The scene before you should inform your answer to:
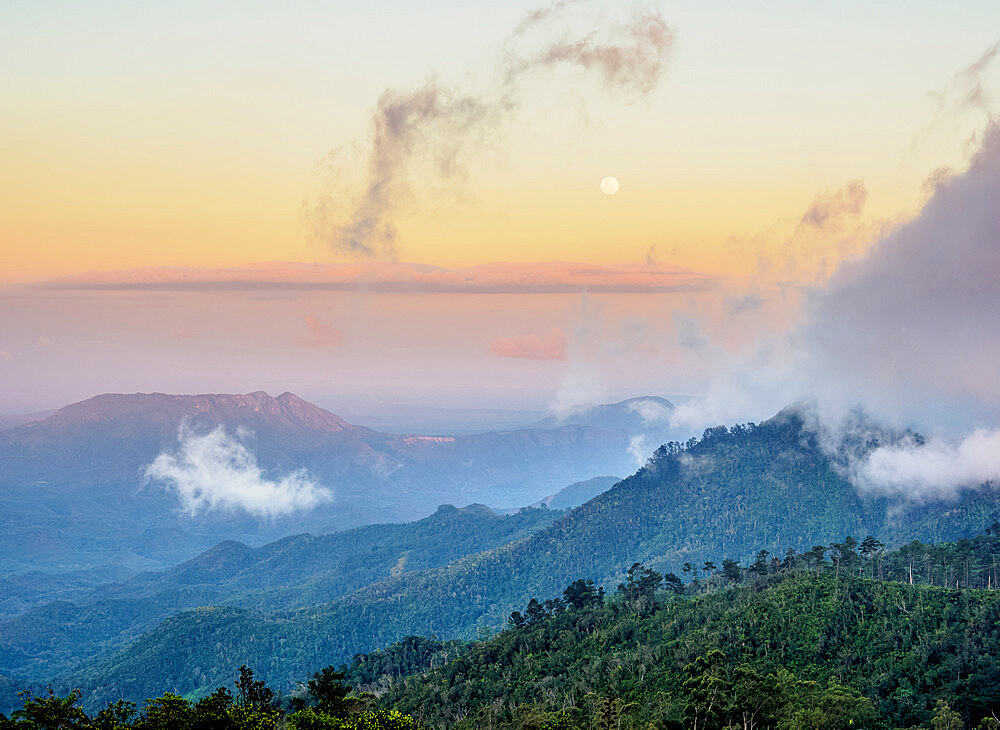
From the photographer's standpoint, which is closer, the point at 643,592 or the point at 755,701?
the point at 755,701

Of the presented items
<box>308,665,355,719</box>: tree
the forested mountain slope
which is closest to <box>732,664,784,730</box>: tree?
the forested mountain slope

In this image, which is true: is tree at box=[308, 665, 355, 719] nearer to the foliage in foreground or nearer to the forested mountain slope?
the foliage in foreground

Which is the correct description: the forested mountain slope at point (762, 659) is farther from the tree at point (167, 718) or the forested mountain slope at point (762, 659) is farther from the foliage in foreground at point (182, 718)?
the tree at point (167, 718)

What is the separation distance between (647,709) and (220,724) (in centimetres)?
7408

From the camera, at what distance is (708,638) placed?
14888cm

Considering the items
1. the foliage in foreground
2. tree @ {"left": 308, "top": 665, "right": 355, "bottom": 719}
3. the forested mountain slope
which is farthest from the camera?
the forested mountain slope

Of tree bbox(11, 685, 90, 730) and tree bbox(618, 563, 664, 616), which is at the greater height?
tree bbox(618, 563, 664, 616)

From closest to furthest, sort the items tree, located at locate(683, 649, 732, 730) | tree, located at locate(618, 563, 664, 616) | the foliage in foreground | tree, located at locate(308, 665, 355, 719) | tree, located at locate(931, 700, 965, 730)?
the foliage in foreground
tree, located at locate(308, 665, 355, 719)
tree, located at locate(931, 700, 965, 730)
tree, located at locate(683, 649, 732, 730)
tree, located at locate(618, 563, 664, 616)

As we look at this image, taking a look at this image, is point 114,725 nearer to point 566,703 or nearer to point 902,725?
point 566,703

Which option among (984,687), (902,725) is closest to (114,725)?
(902,725)

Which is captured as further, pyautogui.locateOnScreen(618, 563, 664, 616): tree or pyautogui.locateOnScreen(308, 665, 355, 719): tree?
pyautogui.locateOnScreen(618, 563, 664, 616): tree

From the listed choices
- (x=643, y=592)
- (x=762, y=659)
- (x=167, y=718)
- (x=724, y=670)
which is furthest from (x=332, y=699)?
(x=643, y=592)

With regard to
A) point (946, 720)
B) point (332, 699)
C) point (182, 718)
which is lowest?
point (946, 720)

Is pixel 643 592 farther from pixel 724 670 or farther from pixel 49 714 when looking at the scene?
pixel 49 714
